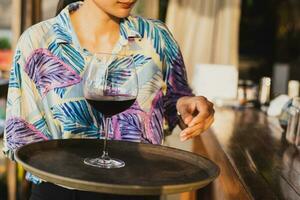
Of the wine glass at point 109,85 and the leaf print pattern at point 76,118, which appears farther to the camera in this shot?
the leaf print pattern at point 76,118

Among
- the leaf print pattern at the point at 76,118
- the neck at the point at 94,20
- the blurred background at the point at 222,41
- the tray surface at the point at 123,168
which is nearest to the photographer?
the tray surface at the point at 123,168

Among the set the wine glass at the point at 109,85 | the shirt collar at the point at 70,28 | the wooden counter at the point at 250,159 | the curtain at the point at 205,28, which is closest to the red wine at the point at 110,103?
the wine glass at the point at 109,85

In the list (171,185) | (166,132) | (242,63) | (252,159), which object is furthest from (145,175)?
(242,63)

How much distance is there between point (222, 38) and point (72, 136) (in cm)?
298

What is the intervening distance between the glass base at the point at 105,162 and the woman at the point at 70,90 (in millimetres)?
186

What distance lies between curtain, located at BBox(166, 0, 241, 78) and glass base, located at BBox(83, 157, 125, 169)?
3074mm

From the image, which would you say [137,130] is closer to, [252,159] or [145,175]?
[145,175]

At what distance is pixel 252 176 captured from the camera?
171 centimetres

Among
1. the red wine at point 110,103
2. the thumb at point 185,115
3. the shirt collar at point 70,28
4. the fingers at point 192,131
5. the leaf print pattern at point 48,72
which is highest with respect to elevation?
the shirt collar at point 70,28

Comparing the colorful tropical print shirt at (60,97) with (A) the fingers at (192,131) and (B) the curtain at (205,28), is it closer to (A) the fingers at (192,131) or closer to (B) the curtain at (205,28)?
(A) the fingers at (192,131)

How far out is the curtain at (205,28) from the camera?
4168mm

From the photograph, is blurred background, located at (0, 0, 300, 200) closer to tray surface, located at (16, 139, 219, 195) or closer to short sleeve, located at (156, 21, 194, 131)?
short sleeve, located at (156, 21, 194, 131)

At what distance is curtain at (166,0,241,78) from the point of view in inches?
164

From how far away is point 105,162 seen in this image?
44.7 inches
